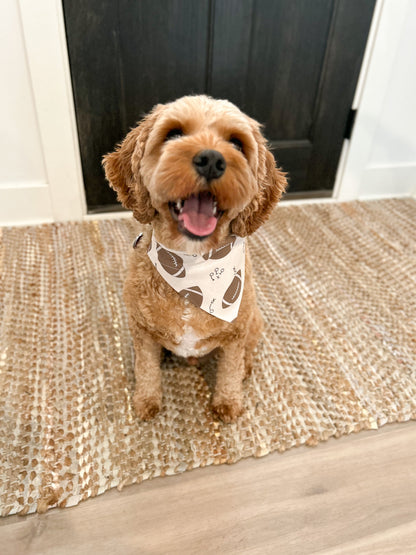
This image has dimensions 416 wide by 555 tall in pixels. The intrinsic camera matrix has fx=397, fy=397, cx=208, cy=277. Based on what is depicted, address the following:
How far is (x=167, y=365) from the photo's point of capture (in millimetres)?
1277

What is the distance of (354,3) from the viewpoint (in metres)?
1.81

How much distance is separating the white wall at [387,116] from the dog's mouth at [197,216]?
5.28 ft

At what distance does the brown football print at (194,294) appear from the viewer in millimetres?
954

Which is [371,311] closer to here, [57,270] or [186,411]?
[186,411]

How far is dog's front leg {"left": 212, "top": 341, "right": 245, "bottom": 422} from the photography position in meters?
1.09

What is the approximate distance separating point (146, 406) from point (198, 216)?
0.58 metres

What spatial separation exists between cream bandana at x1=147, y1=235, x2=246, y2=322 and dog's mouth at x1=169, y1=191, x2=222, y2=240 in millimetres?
107

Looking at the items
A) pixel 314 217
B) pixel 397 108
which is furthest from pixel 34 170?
pixel 397 108

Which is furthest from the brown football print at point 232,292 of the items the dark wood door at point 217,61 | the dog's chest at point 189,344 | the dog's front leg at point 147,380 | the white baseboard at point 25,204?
the white baseboard at point 25,204

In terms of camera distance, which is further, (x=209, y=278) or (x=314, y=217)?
(x=314, y=217)

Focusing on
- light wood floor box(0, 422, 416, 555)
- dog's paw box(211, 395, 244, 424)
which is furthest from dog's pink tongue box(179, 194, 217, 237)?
light wood floor box(0, 422, 416, 555)

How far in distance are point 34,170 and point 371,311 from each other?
162cm

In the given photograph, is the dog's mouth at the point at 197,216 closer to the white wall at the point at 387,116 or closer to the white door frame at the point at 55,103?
the white door frame at the point at 55,103

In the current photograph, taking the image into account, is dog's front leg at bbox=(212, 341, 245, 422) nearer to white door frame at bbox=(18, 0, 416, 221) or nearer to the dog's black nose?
the dog's black nose
